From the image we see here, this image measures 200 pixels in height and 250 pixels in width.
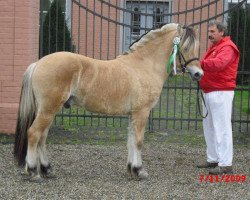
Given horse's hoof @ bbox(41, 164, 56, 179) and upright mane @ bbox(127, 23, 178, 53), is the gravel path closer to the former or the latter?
horse's hoof @ bbox(41, 164, 56, 179)

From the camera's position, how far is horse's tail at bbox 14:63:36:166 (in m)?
5.94

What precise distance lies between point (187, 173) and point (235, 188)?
2.80 ft

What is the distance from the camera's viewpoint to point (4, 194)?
5.58m

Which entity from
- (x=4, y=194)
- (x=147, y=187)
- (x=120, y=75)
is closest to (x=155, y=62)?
(x=120, y=75)

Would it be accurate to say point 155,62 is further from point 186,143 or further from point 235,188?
point 186,143

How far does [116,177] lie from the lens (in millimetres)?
6422

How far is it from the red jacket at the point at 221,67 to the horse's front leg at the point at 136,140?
896 mm

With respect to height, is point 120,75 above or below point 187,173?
above

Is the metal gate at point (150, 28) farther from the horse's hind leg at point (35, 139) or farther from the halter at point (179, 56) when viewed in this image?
the horse's hind leg at point (35, 139)

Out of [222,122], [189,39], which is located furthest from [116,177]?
[189,39]

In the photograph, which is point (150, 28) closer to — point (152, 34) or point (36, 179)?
point (152, 34)

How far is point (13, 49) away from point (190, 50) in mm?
3406

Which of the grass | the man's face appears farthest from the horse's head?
the grass

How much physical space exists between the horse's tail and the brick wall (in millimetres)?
2501
